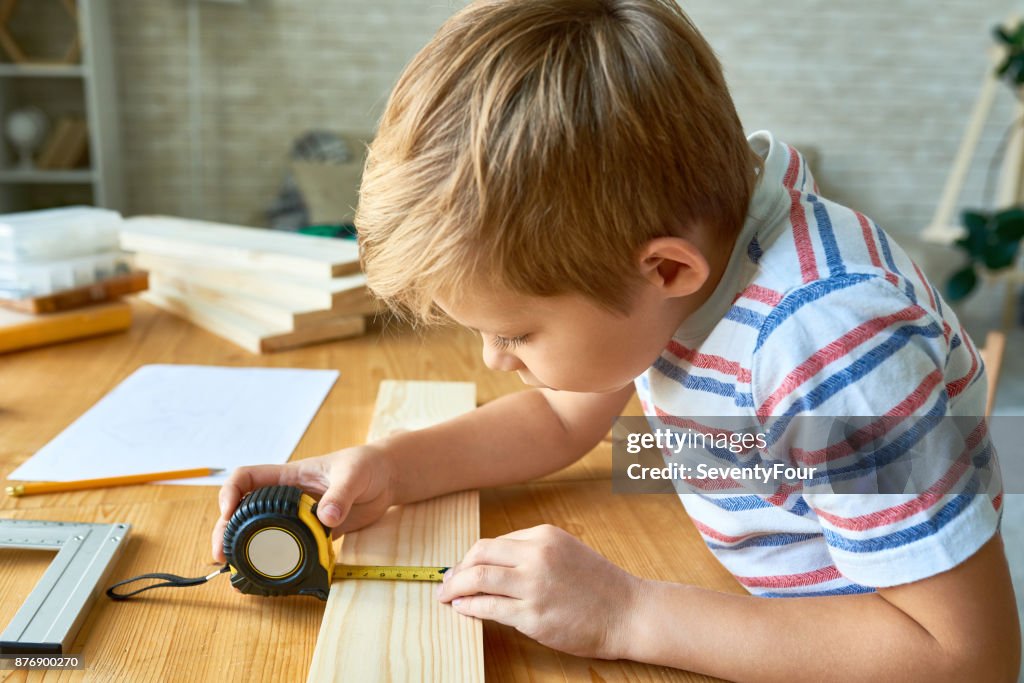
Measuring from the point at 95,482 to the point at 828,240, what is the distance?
2.22 feet

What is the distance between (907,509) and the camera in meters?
0.58

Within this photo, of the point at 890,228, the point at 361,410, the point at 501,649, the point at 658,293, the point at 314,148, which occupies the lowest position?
the point at 890,228

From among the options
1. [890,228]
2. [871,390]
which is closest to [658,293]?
[871,390]

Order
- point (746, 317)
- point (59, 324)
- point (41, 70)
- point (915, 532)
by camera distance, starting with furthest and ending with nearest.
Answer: point (41, 70) → point (59, 324) → point (746, 317) → point (915, 532)

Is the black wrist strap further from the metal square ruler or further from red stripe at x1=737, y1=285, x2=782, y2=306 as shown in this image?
red stripe at x1=737, y1=285, x2=782, y2=306

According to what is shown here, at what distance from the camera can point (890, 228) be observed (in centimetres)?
456

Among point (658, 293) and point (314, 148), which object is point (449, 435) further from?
point (314, 148)

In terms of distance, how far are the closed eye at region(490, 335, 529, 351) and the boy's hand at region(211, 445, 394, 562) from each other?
17 cm

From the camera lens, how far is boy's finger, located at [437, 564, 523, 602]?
25.2 inches

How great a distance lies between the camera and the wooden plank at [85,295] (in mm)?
1258

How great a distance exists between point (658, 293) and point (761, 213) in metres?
0.11

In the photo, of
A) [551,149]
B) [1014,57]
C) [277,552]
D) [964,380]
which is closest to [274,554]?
[277,552]

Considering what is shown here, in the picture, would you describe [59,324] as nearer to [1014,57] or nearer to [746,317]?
[746,317]

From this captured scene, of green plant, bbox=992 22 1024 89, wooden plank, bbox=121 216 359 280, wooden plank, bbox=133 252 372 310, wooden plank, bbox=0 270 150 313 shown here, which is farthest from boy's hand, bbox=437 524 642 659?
green plant, bbox=992 22 1024 89
